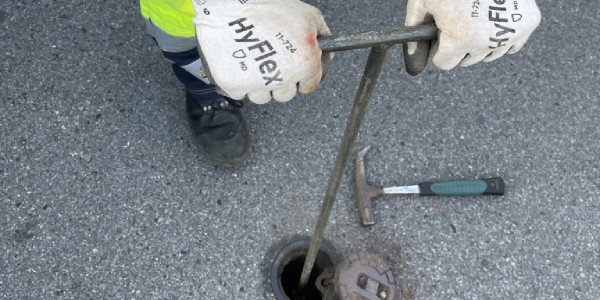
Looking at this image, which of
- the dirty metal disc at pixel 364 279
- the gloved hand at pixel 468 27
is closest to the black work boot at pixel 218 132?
the dirty metal disc at pixel 364 279

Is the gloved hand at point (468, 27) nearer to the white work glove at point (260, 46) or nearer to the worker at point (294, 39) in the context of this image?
the worker at point (294, 39)

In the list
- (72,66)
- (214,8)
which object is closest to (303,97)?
(72,66)

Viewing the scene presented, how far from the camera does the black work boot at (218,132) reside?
1961 mm

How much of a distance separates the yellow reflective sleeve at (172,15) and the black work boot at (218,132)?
0.41m

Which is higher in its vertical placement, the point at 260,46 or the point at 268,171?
the point at 260,46

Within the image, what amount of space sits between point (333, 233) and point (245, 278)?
12.2 inches

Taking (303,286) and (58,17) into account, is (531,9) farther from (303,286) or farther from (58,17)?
(58,17)

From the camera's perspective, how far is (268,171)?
2.00 metres

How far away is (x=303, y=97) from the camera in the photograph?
2123 mm

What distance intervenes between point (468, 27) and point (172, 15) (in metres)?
0.77

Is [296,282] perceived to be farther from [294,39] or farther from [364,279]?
[294,39]

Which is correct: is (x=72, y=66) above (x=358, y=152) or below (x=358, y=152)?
above

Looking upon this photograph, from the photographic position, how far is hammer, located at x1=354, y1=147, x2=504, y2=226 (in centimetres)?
194

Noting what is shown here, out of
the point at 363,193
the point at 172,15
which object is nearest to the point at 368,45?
the point at 172,15
